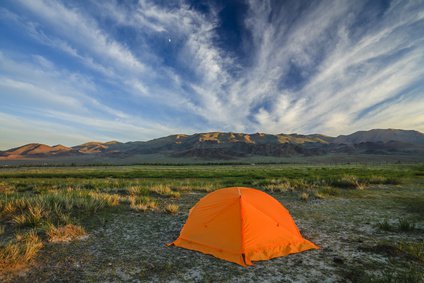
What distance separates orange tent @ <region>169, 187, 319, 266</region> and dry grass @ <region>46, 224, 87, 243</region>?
2697 millimetres

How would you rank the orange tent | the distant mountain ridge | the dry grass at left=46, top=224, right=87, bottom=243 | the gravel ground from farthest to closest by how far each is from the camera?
the distant mountain ridge, the dry grass at left=46, top=224, right=87, bottom=243, the orange tent, the gravel ground

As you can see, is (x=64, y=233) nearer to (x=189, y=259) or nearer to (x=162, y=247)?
(x=162, y=247)

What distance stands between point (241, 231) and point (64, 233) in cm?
473

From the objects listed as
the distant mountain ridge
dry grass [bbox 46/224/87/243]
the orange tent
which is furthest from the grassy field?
the distant mountain ridge

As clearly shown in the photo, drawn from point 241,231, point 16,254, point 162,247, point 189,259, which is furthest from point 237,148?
point 16,254

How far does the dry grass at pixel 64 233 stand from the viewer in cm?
582

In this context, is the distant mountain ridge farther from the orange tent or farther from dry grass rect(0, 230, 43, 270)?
dry grass rect(0, 230, 43, 270)

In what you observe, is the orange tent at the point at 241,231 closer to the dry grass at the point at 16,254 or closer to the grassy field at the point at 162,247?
the grassy field at the point at 162,247

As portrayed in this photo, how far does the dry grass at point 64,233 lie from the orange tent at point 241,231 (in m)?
2.70

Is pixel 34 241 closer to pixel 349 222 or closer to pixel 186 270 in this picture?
pixel 186 270

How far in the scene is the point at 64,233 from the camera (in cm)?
605

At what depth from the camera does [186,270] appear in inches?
179

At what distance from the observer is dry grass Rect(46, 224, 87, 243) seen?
19.1ft

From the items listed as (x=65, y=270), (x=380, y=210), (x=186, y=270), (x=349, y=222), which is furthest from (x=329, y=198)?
(x=65, y=270)
